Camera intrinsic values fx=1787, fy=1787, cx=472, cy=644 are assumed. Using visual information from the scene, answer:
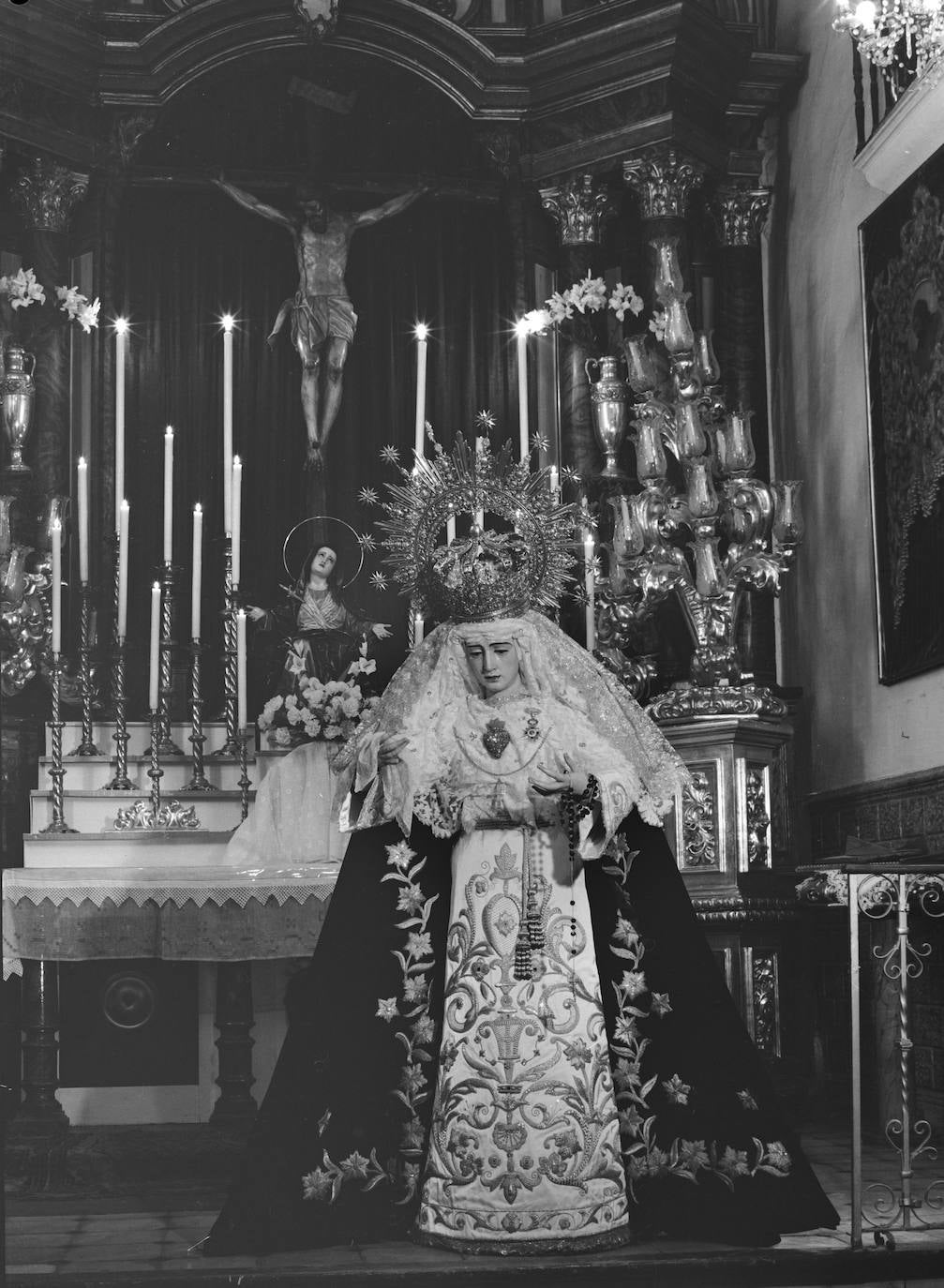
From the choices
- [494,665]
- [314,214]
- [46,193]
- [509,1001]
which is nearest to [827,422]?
[314,214]

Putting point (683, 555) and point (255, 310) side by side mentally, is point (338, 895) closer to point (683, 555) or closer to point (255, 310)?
point (683, 555)

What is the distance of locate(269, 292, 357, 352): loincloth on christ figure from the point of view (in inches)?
295

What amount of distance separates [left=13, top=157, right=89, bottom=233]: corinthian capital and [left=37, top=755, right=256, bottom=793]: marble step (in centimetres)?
226

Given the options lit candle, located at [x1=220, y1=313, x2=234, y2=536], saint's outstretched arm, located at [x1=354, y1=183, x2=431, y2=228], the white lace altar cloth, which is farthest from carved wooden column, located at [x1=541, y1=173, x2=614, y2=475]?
the white lace altar cloth

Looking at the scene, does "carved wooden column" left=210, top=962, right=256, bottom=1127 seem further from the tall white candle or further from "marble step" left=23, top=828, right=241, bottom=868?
the tall white candle

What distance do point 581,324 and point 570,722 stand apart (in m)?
3.17

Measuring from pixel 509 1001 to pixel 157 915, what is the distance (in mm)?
1434

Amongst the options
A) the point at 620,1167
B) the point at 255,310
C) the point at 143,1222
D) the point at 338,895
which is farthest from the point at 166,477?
the point at 620,1167

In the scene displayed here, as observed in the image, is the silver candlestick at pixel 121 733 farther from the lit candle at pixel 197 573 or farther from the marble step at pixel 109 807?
the lit candle at pixel 197 573

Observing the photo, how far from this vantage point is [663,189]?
741 cm

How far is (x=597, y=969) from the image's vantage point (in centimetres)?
483

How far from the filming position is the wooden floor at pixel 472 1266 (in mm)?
4219

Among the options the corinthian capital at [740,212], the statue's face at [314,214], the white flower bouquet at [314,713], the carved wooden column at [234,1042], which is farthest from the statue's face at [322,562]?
the corinthian capital at [740,212]

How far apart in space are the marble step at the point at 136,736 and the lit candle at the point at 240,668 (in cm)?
39
